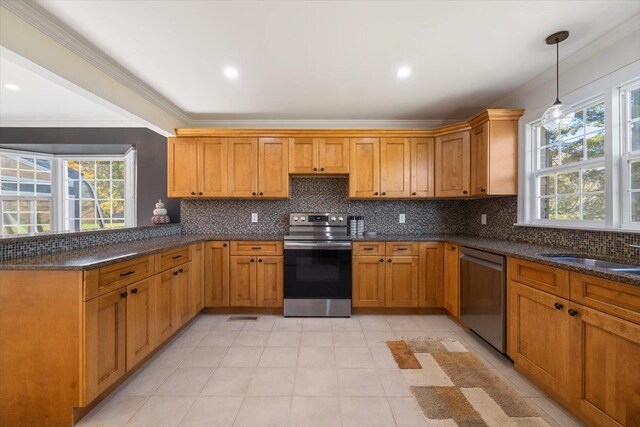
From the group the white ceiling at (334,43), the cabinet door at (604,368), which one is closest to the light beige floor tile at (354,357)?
the cabinet door at (604,368)

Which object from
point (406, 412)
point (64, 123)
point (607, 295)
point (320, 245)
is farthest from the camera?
point (64, 123)

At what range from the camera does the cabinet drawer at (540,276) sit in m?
1.63

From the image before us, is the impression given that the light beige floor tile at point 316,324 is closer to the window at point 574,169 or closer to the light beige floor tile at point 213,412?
the light beige floor tile at point 213,412

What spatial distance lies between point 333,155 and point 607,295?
268 cm

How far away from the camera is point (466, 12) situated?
5.73 feet

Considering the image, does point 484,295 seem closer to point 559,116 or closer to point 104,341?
point 559,116

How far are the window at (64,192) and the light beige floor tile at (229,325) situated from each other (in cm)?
231

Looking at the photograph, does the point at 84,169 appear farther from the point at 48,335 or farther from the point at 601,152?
the point at 601,152

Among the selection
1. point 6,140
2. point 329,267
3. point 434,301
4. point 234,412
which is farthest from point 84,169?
point 434,301

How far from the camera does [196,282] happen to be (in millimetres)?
2984

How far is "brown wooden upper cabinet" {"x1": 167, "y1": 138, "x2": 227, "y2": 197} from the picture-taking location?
3.45 metres

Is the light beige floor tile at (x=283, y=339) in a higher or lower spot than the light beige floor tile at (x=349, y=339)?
lower

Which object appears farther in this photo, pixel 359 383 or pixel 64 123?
pixel 64 123

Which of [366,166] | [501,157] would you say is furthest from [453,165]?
[366,166]
